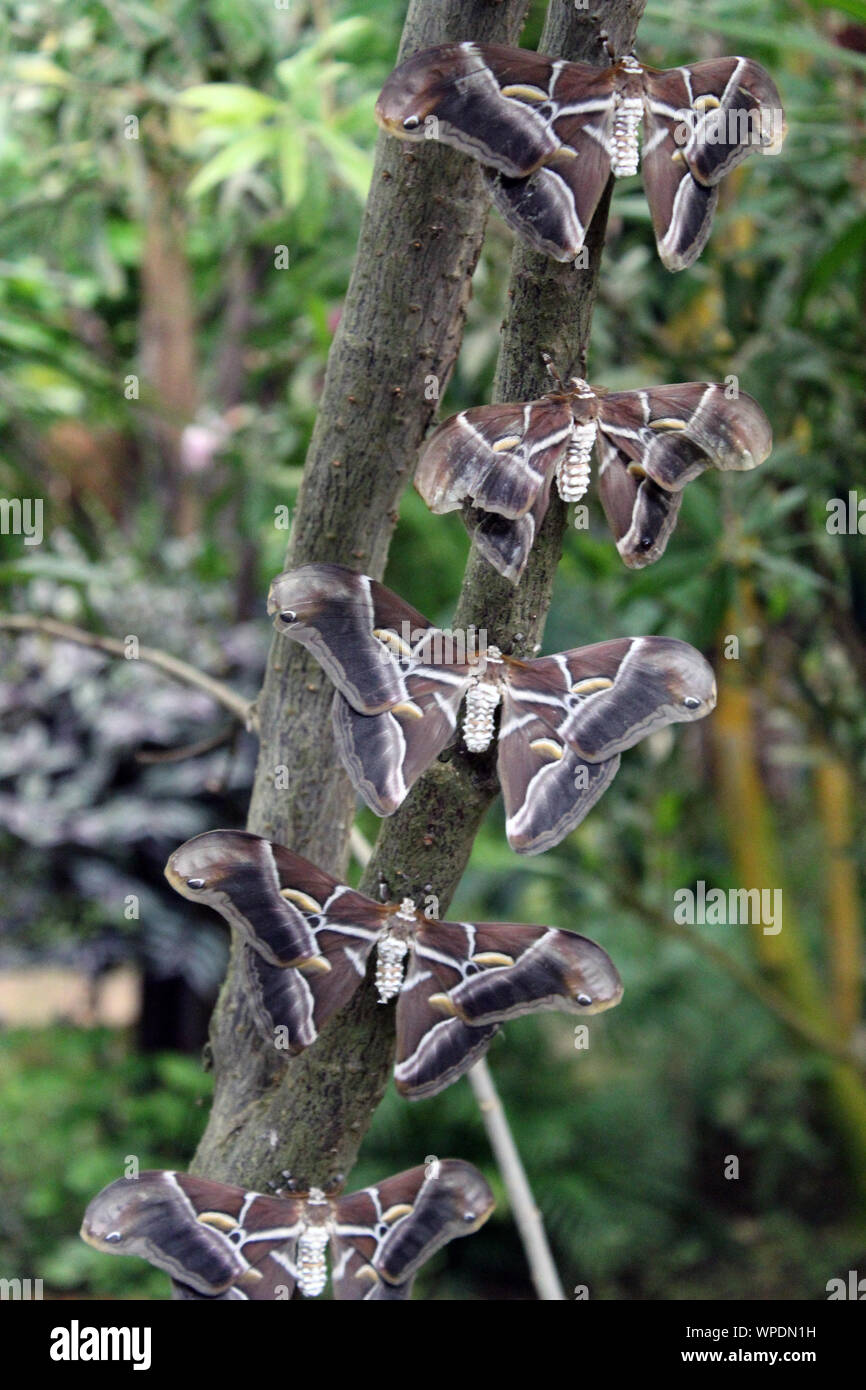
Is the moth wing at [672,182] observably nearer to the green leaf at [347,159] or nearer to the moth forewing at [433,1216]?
the moth forewing at [433,1216]

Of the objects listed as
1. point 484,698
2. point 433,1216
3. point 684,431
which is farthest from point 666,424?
point 433,1216

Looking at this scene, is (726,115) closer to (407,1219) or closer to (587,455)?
(587,455)

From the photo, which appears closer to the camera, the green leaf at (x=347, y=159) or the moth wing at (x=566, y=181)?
the moth wing at (x=566, y=181)

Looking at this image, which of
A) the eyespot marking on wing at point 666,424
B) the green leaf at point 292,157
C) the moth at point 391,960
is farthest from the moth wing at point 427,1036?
the green leaf at point 292,157

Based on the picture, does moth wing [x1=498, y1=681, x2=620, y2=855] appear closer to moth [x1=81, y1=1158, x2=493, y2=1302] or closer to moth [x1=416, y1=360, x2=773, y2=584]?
moth [x1=416, y1=360, x2=773, y2=584]

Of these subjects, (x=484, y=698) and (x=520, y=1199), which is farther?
(x=520, y=1199)

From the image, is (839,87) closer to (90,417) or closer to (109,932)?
(90,417)

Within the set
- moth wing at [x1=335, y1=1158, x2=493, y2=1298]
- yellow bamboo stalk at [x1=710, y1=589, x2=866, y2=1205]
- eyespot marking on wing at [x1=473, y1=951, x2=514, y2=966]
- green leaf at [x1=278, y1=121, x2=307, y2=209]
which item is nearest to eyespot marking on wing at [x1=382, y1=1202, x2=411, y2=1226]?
moth wing at [x1=335, y1=1158, x2=493, y2=1298]
